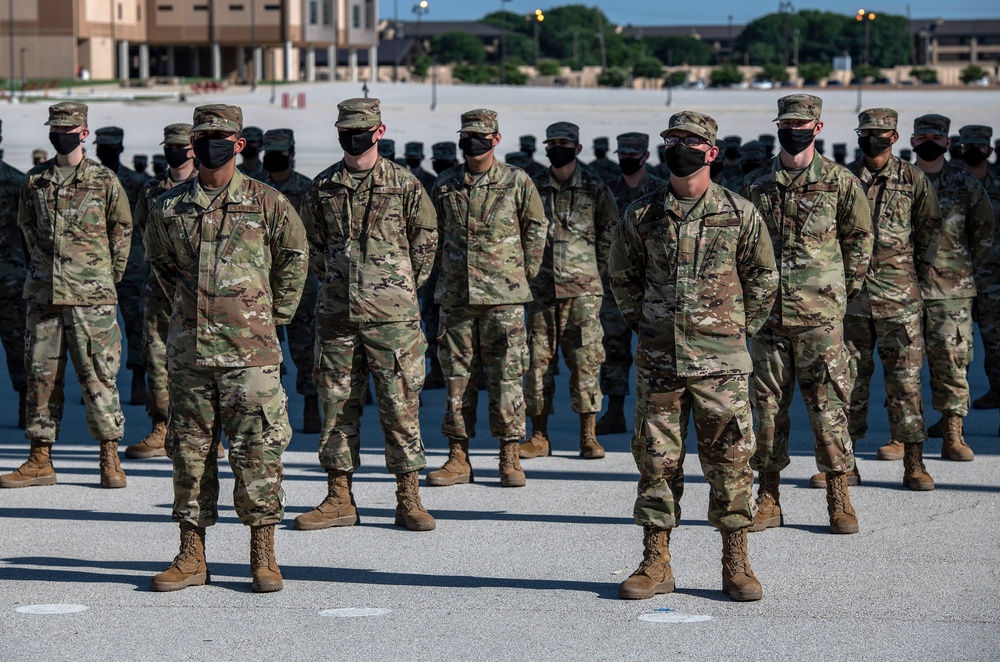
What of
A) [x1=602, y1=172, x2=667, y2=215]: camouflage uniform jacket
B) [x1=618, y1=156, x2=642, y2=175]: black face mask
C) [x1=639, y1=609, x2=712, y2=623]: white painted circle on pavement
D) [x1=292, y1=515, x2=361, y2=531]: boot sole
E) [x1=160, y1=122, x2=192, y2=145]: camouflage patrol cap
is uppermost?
[x1=160, y1=122, x2=192, y2=145]: camouflage patrol cap

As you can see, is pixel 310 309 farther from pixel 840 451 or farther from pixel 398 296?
pixel 840 451

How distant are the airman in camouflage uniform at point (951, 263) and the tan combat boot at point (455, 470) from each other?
3.16 metres

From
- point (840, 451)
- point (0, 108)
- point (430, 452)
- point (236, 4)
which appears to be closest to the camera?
point (840, 451)

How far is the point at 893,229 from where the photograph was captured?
30.3ft

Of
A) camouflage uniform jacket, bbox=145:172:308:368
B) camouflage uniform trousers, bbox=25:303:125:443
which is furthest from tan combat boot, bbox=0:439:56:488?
camouflage uniform jacket, bbox=145:172:308:368

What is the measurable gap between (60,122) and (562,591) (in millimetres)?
4453

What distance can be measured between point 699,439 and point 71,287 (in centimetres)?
436

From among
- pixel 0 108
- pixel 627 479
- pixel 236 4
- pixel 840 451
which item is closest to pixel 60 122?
pixel 627 479

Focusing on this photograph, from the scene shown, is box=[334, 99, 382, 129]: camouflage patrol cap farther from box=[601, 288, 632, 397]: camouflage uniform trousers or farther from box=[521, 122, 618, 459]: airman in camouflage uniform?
box=[601, 288, 632, 397]: camouflage uniform trousers

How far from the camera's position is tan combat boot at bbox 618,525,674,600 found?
22.8 ft

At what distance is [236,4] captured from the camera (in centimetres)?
10731

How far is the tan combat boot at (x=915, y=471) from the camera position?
9.32 meters

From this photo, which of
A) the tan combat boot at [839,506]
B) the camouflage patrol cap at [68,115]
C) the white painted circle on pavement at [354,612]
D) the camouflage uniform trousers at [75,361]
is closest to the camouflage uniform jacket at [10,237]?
the camouflage patrol cap at [68,115]

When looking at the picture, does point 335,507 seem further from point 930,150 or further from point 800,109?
point 930,150
